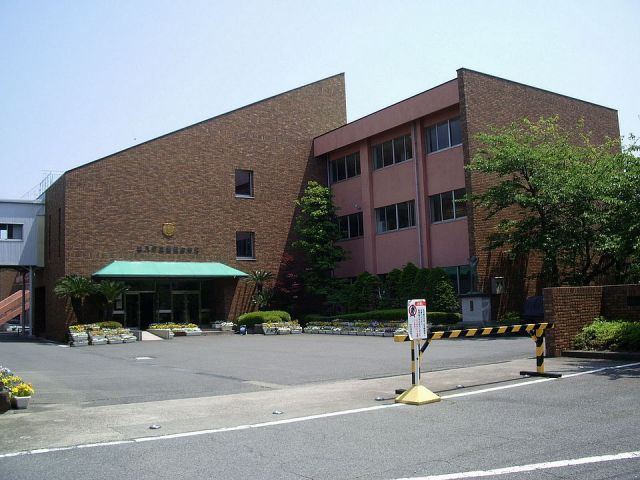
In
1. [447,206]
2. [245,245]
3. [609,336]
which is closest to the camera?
[609,336]

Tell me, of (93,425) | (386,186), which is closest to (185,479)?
(93,425)

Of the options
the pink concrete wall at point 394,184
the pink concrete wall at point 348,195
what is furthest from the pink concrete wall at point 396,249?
the pink concrete wall at point 348,195

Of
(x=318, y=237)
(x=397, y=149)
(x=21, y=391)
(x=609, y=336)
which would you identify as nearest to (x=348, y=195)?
(x=318, y=237)

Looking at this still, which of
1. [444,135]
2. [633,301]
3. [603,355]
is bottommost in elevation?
[603,355]

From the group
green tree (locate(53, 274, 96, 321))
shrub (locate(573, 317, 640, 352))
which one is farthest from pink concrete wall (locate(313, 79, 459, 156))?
shrub (locate(573, 317, 640, 352))

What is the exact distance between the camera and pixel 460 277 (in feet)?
102

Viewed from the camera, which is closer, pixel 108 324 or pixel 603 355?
pixel 603 355

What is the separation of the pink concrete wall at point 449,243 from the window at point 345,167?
7.46 metres

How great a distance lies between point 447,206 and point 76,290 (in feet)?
59.9

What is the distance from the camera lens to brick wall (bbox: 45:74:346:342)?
32812mm

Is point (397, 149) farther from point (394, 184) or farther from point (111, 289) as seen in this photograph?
point (111, 289)

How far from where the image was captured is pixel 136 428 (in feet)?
29.1

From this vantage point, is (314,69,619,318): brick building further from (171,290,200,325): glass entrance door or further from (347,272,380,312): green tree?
(171,290,200,325): glass entrance door

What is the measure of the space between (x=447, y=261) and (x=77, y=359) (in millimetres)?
17762
